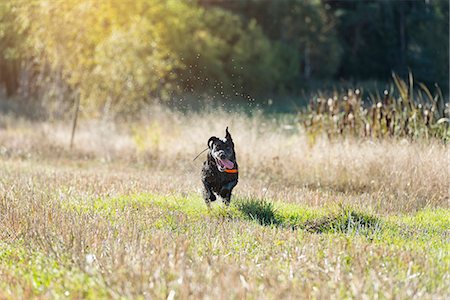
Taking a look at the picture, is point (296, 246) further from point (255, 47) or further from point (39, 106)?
point (255, 47)

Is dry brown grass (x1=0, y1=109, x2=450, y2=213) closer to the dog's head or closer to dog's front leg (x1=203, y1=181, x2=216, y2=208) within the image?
dog's front leg (x1=203, y1=181, x2=216, y2=208)

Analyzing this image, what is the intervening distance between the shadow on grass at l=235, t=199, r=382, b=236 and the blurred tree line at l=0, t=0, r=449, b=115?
13.6m

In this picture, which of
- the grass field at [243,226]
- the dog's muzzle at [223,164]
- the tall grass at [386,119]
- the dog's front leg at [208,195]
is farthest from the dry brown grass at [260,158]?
the dog's muzzle at [223,164]

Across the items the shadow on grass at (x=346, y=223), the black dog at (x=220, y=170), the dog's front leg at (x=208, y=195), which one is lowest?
the shadow on grass at (x=346, y=223)

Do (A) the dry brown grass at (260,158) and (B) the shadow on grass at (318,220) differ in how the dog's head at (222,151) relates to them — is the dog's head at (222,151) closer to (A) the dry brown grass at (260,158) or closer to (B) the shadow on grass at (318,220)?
(B) the shadow on grass at (318,220)

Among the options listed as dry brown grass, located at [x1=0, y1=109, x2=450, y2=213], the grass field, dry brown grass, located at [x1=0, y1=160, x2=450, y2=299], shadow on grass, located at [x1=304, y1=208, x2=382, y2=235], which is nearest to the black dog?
the grass field

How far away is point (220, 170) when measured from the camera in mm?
8656

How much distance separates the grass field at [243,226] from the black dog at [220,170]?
18 cm

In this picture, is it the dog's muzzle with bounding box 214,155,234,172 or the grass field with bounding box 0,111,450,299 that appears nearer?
the grass field with bounding box 0,111,450,299

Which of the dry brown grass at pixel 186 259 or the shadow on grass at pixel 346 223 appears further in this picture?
the shadow on grass at pixel 346 223

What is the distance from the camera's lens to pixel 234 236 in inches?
284

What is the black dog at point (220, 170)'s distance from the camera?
8508 mm

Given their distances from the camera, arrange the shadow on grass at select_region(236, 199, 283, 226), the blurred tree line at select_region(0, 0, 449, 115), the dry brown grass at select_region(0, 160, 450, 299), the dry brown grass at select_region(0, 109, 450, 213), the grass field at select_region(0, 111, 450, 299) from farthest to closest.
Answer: the blurred tree line at select_region(0, 0, 449, 115)
the dry brown grass at select_region(0, 109, 450, 213)
the shadow on grass at select_region(236, 199, 283, 226)
the grass field at select_region(0, 111, 450, 299)
the dry brown grass at select_region(0, 160, 450, 299)

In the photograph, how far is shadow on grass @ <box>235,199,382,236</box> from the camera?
7.84 m
